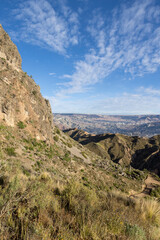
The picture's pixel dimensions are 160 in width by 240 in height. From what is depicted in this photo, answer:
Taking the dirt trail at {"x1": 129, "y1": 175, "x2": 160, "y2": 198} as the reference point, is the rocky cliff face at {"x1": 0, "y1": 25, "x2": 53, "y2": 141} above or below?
above

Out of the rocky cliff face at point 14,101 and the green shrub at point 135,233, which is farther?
the rocky cliff face at point 14,101

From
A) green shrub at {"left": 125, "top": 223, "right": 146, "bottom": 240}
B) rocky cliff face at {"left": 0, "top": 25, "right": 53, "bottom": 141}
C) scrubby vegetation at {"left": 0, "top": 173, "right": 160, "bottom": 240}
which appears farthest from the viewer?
rocky cliff face at {"left": 0, "top": 25, "right": 53, "bottom": 141}

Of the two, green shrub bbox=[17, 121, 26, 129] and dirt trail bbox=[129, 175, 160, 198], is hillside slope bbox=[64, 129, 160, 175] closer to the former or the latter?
dirt trail bbox=[129, 175, 160, 198]

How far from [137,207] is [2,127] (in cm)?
2297

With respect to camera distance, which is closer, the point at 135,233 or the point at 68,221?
the point at 135,233

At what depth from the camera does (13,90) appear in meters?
26.7

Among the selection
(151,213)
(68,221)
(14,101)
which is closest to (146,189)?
(151,213)

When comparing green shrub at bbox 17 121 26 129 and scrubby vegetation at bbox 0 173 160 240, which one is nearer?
scrubby vegetation at bbox 0 173 160 240

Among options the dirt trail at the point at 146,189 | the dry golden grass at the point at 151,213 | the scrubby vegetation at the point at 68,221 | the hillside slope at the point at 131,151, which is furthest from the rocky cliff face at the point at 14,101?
the hillside slope at the point at 131,151

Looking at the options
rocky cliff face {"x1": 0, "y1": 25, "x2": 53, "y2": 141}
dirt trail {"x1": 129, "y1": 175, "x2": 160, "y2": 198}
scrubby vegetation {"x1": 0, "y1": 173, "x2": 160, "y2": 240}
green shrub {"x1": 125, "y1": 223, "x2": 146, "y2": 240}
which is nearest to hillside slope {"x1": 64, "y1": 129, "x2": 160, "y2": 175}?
dirt trail {"x1": 129, "y1": 175, "x2": 160, "y2": 198}

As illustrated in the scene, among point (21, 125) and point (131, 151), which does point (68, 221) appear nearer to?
point (21, 125)

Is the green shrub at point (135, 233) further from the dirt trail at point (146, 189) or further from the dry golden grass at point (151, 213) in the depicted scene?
the dirt trail at point (146, 189)

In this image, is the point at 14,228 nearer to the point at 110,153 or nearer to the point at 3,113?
the point at 3,113

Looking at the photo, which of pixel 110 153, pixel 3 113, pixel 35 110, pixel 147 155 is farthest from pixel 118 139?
pixel 3 113
